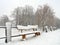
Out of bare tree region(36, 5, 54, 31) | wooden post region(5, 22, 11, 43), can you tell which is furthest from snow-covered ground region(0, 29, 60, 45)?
bare tree region(36, 5, 54, 31)

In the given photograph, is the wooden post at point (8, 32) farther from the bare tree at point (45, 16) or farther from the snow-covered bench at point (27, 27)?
the bare tree at point (45, 16)

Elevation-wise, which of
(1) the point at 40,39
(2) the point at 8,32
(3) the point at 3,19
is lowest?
(1) the point at 40,39

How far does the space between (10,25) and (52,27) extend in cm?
72

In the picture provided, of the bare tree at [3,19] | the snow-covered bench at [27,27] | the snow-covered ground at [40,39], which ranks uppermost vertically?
the bare tree at [3,19]

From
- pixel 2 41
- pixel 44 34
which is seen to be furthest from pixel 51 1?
pixel 2 41

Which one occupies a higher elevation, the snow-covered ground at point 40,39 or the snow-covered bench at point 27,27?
the snow-covered bench at point 27,27

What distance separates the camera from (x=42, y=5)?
2.09 m

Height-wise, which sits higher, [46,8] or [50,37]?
[46,8]

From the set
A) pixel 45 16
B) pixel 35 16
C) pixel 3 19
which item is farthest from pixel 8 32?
pixel 45 16

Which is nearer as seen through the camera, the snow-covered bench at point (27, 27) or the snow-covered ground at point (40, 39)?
the snow-covered ground at point (40, 39)

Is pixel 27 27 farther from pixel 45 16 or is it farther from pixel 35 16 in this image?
pixel 45 16

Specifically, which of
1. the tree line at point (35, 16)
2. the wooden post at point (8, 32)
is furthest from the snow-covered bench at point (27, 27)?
the wooden post at point (8, 32)

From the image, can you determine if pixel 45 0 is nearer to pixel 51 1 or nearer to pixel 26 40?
pixel 51 1

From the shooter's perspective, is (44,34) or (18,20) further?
(44,34)
